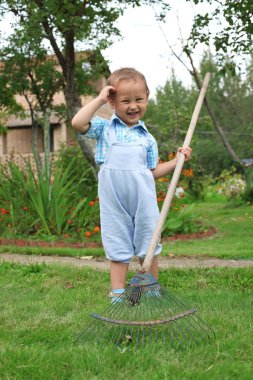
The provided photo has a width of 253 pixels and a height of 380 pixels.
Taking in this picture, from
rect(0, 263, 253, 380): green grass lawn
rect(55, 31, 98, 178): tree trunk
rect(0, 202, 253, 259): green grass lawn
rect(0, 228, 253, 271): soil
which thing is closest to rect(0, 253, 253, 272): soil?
rect(0, 228, 253, 271): soil

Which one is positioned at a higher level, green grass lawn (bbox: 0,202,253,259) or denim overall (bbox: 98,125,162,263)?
denim overall (bbox: 98,125,162,263)

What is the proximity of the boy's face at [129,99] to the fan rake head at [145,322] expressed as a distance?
3.33ft

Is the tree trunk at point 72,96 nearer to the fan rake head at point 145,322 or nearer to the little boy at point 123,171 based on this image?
the little boy at point 123,171

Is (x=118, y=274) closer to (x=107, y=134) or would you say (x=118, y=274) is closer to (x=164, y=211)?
(x=164, y=211)

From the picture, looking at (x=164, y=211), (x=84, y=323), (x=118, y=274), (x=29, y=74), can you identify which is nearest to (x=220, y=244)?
(x=118, y=274)

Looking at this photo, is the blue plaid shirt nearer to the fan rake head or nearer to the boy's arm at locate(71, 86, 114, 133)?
the boy's arm at locate(71, 86, 114, 133)

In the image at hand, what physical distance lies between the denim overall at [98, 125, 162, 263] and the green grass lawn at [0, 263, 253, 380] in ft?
1.32

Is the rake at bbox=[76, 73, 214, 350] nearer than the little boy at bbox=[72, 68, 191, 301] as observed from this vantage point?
Yes

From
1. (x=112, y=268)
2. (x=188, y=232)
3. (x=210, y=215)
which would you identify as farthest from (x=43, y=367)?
(x=210, y=215)

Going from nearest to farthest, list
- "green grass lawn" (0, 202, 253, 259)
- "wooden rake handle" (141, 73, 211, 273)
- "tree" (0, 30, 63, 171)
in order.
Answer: "wooden rake handle" (141, 73, 211, 273) < "green grass lawn" (0, 202, 253, 259) < "tree" (0, 30, 63, 171)

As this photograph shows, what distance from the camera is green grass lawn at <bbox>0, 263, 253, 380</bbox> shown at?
2.26 meters

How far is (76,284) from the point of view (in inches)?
161

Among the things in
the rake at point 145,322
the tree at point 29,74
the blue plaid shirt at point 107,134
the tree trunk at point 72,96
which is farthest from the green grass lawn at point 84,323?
the tree at point 29,74

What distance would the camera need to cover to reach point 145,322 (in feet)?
8.46
